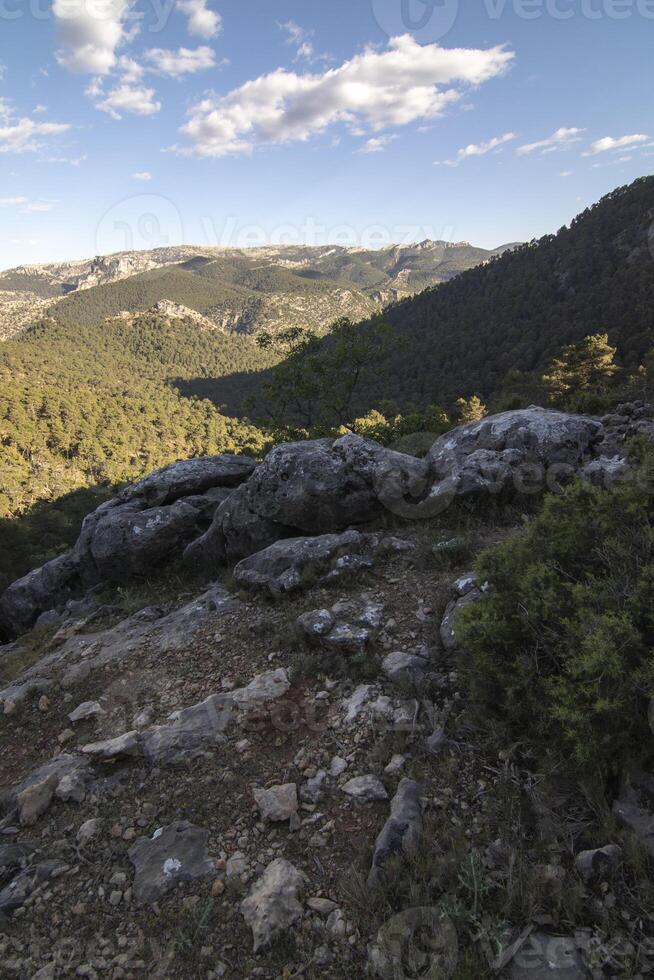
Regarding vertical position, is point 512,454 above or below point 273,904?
above

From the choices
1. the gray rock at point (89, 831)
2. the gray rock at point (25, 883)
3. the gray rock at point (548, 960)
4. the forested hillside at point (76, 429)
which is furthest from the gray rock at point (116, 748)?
the forested hillside at point (76, 429)

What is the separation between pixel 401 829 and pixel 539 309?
257 feet

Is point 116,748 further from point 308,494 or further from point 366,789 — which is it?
point 308,494

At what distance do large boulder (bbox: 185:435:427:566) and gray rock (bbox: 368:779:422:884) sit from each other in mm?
6447

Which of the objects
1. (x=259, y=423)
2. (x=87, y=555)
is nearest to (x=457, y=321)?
(x=259, y=423)

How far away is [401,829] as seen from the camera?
347cm

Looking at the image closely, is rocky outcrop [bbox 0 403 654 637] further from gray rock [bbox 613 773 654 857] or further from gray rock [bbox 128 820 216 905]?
gray rock [bbox 613 773 654 857]

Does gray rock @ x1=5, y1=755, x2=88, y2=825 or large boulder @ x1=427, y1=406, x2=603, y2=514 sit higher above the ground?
large boulder @ x1=427, y1=406, x2=603, y2=514

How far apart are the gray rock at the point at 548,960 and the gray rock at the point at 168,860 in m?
2.20

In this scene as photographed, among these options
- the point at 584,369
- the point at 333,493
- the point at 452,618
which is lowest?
the point at 452,618

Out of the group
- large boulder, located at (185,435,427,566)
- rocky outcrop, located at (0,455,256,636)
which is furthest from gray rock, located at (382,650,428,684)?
rocky outcrop, located at (0,455,256,636)

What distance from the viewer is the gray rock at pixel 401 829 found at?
3332mm

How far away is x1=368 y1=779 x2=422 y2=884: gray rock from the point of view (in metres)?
3.33

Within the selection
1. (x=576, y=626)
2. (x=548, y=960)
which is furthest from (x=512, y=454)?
(x=548, y=960)
